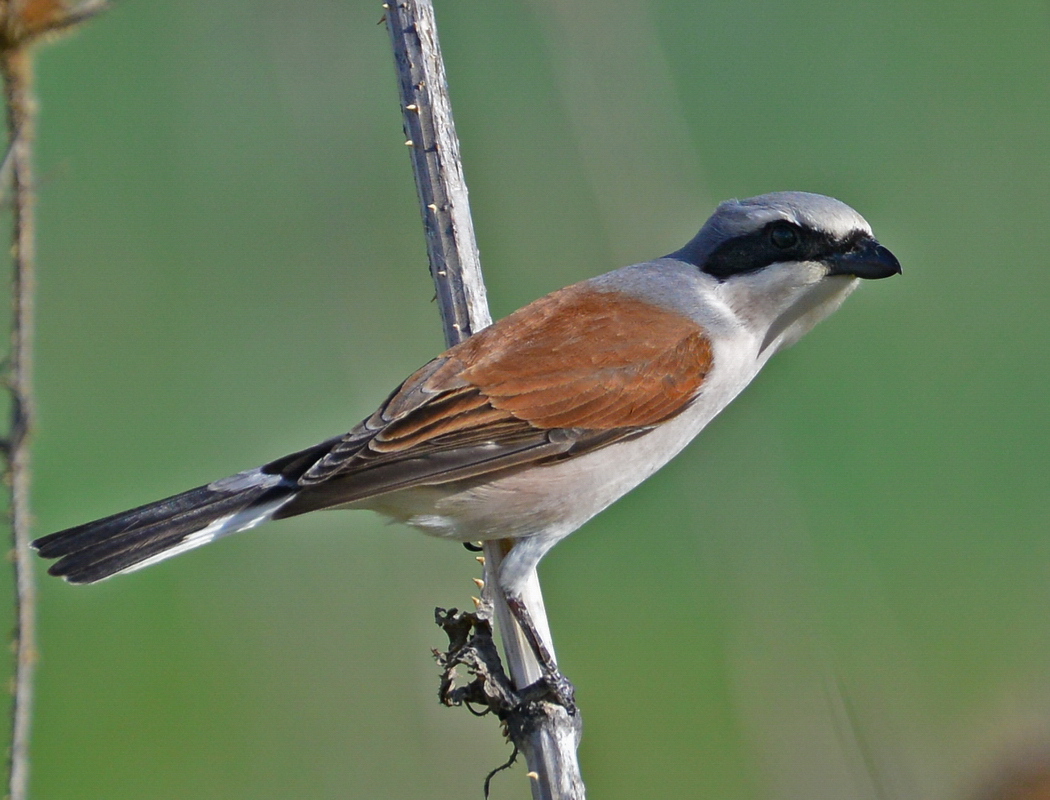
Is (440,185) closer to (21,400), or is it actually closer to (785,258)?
(785,258)

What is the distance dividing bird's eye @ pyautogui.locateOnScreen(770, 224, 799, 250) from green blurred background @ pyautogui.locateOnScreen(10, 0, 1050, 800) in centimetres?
18

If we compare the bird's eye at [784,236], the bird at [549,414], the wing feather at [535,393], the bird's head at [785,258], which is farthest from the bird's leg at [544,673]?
the bird's eye at [784,236]

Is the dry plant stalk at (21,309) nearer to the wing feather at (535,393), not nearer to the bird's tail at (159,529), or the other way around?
the bird's tail at (159,529)

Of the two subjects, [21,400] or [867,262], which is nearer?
[21,400]

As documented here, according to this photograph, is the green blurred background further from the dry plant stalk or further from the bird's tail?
the dry plant stalk

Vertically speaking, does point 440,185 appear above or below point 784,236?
above

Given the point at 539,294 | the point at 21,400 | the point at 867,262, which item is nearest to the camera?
the point at 21,400

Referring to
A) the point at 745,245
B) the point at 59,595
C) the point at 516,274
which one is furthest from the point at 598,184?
the point at 59,595

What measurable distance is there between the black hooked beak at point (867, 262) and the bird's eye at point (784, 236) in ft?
0.30

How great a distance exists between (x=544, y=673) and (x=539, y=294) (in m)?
1.32

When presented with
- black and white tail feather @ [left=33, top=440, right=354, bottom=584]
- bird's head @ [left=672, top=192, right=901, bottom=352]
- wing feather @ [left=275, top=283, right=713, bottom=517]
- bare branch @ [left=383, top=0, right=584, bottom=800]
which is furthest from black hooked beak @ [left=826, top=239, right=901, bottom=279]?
black and white tail feather @ [left=33, top=440, right=354, bottom=584]

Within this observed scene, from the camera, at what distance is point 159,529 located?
193cm

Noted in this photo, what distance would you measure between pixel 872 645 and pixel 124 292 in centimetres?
214

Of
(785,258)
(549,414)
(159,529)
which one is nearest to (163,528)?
(159,529)
